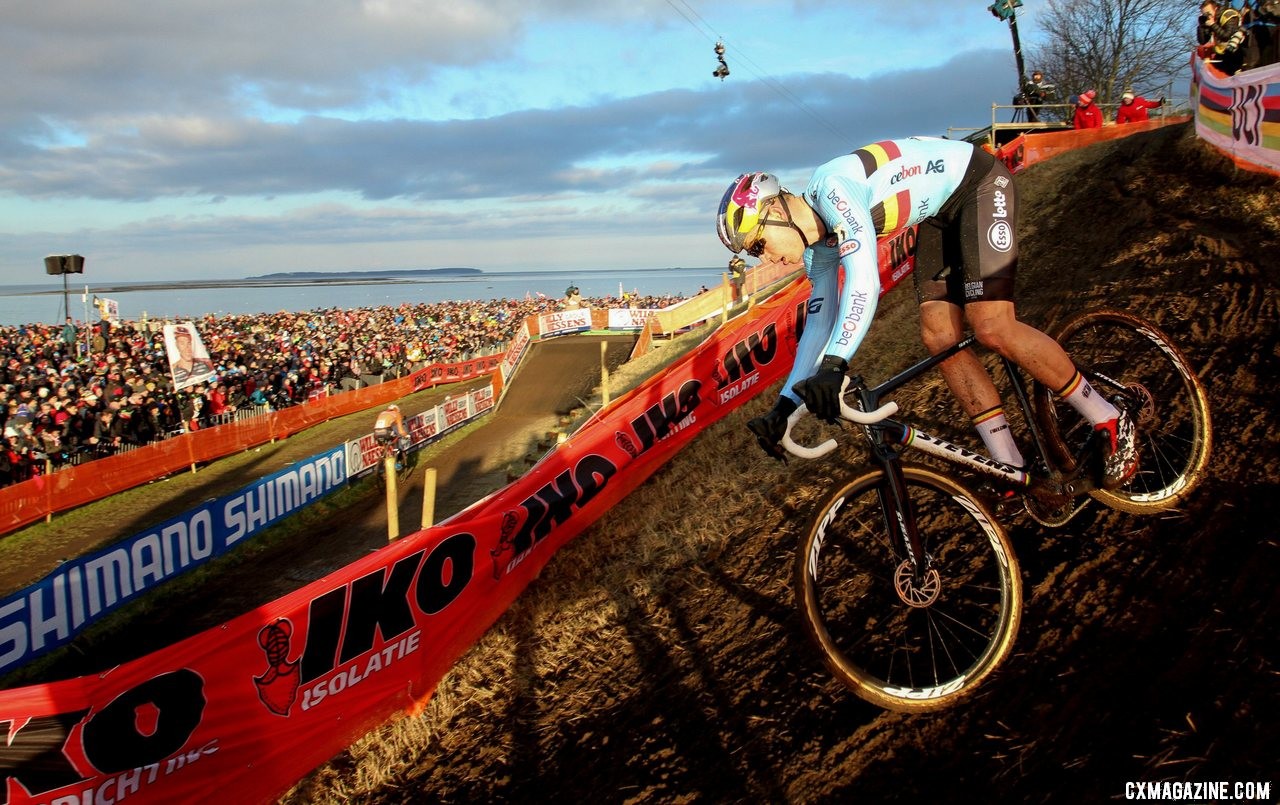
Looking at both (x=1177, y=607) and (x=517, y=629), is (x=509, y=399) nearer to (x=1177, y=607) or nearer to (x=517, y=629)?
(x=517, y=629)

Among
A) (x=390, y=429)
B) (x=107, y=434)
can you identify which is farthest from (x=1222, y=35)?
(x=107, y=434)

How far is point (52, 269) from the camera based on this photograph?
30.7 metres

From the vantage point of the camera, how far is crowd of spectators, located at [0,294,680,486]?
1958 centimetres

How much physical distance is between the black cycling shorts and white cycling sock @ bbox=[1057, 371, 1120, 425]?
0.57 m

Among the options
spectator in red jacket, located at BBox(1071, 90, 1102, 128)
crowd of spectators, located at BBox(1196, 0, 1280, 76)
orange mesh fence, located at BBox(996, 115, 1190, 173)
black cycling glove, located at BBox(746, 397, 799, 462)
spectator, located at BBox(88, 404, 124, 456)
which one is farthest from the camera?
spectator in red jacket, located at BBox(1071, 90, 1102, 128)

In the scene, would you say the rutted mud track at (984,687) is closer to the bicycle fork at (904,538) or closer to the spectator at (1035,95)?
the bicycle fork at (904,538)

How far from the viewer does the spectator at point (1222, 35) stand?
34.2 feet

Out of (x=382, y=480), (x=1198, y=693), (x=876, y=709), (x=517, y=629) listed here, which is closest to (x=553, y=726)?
(x=517, y=629)

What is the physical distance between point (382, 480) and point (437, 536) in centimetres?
1439

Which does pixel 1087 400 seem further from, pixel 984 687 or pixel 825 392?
pixel 825 392

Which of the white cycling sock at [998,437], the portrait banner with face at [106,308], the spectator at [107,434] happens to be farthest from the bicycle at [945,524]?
the portrait banner with face at [106,308]

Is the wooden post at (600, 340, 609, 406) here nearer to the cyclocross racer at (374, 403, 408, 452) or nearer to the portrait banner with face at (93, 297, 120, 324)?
the cyclocross racer at (374, 403, 408, 452)

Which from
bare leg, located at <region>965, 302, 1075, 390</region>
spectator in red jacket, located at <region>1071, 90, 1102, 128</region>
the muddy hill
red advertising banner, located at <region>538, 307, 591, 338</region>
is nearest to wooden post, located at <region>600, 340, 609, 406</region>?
the muddy hill

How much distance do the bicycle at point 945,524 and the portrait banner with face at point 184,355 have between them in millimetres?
22718
